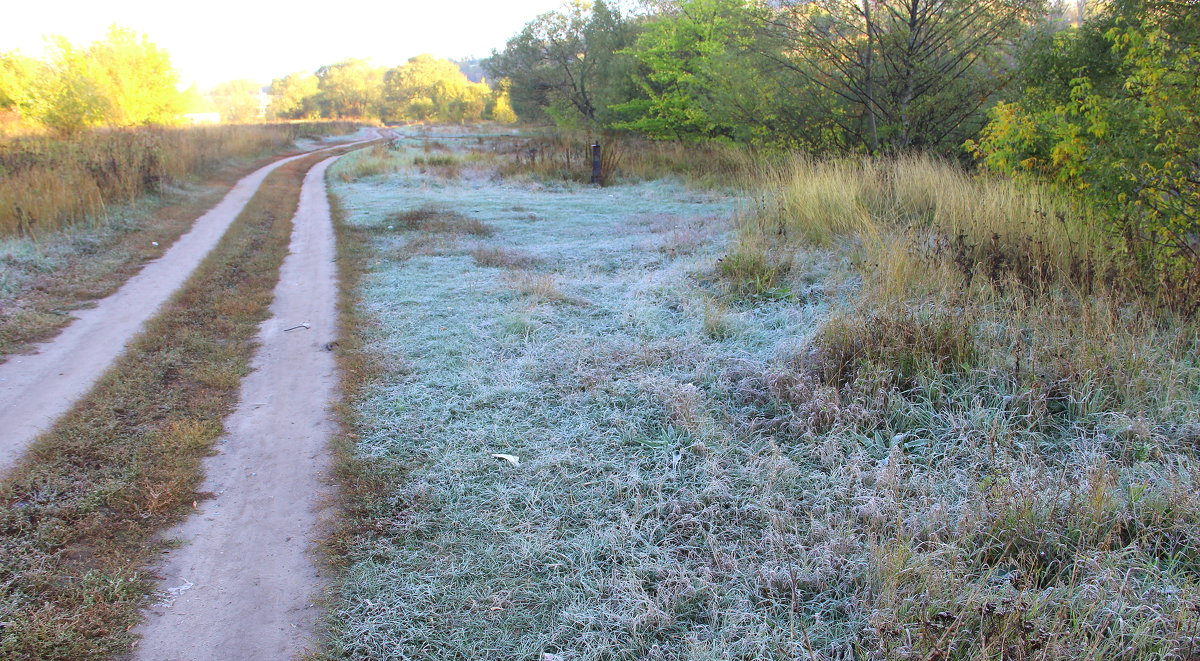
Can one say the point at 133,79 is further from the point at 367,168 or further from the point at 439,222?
the point at 439,222

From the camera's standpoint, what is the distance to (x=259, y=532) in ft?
10.8

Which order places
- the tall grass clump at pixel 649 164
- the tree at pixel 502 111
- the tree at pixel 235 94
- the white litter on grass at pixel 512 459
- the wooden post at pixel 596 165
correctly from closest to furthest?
the white litter on grass at pixel 512 459 < the tall grass clump at pixel 649 164 < the wooden post at pixel 596 165 < the tree at pixel 502 111 < the tree at pixel 235 94

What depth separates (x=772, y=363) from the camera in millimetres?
4840

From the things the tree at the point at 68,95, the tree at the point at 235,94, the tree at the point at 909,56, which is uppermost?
the tree at the point at 235,94

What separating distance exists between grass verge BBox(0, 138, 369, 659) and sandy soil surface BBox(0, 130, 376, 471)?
138 millimetres

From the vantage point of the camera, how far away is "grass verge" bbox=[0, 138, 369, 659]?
2637 millimetres

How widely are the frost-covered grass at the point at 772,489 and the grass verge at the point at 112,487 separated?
0.93 m

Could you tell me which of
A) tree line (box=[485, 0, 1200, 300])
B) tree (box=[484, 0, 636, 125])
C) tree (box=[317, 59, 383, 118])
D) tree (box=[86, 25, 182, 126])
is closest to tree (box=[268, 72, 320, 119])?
tree (box=[317, 59, 383, 118])

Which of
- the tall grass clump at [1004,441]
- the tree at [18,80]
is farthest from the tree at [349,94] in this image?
the tall grass clump at [1004,441]

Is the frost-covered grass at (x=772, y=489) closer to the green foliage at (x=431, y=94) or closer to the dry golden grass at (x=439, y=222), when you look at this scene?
the dry golden grass at (x=439, y=222)

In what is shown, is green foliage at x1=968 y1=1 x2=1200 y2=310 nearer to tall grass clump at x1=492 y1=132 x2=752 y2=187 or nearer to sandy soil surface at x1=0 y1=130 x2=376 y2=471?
tall grass clump at x1=492 y1=132 x2=752 y2=187

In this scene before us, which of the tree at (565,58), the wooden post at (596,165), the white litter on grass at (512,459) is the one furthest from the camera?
the tree at (565,58)

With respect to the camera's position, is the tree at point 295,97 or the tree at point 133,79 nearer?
the tree at point 133,79

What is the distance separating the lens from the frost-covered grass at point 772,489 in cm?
252
